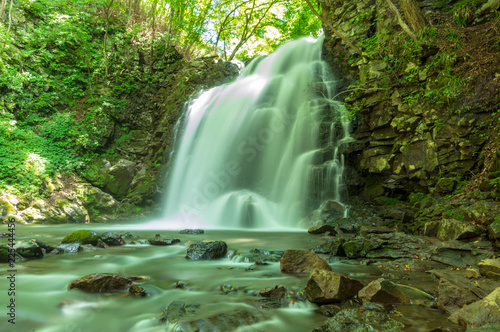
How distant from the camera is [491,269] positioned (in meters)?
2.90

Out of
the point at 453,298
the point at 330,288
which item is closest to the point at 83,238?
the point at 330,288

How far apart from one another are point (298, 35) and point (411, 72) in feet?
41.4

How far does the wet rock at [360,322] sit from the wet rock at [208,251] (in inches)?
111

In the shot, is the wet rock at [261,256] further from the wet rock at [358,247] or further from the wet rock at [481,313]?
the wet rock at [481,313]

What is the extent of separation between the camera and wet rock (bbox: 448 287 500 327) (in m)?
2.08

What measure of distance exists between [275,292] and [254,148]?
8.40 m

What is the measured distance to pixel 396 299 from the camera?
2777 millimetres

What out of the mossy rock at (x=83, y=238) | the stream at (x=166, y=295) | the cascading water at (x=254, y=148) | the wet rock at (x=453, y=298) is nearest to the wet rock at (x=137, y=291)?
the stream at (x=166, y=295)

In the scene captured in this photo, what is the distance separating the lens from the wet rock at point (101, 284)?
3.23m

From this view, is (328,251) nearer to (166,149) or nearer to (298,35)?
(166,149)

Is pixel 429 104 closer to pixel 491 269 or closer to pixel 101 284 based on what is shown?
pixel 491 269

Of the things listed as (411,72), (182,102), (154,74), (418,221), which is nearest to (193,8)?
(154,74)

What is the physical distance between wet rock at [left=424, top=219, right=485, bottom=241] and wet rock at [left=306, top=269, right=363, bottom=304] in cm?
257

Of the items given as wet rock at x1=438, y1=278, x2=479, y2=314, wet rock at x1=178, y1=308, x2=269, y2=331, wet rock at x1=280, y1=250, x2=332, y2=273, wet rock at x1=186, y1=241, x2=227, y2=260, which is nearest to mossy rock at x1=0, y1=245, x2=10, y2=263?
wet rock at x1=186, y1=241, x2=227, y2=260
